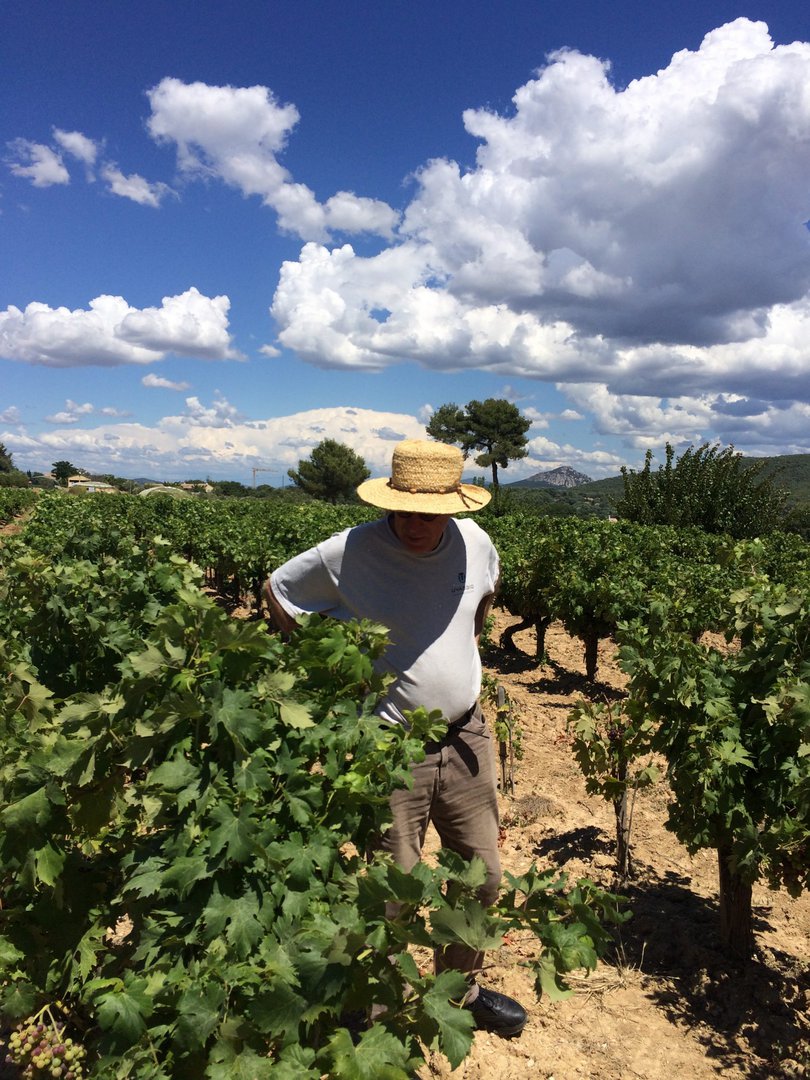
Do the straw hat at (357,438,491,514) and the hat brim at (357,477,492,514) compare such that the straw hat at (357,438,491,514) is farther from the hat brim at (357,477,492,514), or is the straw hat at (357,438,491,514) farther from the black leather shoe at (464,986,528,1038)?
the black leather shoe at (464,986,528,1038)

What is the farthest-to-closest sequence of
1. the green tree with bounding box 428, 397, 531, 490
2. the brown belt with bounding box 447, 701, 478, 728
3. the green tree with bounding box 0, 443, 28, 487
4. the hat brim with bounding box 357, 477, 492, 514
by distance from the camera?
the green tree with bounding box 0, 443, 28, 487, the green tree with bounding box 428, 397, 531, 490, the brown belt with bounding box 447, 701, 478, 728, the hat brim with bounding box 357, 477, 492, 514

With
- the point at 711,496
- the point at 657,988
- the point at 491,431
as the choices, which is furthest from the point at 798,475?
the point at 657,988

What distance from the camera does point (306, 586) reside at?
268 cm

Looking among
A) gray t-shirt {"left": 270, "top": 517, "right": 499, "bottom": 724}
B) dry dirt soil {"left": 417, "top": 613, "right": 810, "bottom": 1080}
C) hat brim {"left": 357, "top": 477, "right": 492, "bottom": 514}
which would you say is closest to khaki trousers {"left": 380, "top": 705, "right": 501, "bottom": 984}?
gray t-shirt {"left": 270, "top": 517, "right": 499, "bottom": 724}

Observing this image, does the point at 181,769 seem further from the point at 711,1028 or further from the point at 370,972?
the point at 711,1028

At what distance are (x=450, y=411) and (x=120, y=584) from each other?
63.4 meters

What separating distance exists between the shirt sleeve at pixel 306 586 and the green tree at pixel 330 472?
240 ft

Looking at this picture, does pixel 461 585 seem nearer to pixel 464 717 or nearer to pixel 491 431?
pixel 464 717

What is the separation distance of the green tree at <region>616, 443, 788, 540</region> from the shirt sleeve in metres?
27.0

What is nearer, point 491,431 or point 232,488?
point 491,431

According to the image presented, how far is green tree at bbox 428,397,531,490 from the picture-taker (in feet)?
207

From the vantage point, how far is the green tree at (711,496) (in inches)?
1095

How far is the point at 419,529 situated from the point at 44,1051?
1867 millimetres

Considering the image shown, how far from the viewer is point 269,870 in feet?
5.53
